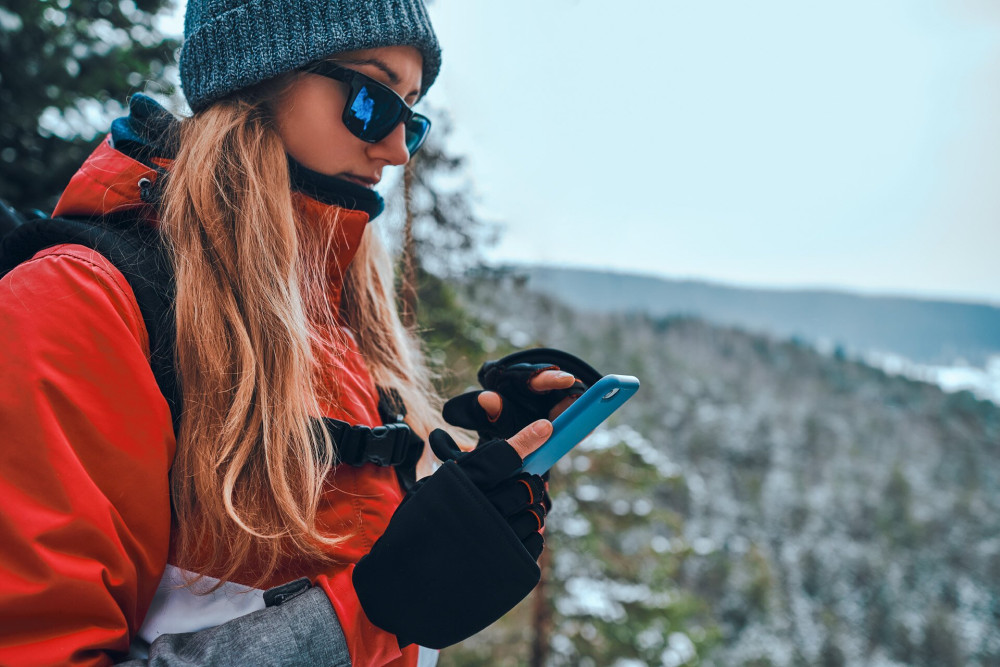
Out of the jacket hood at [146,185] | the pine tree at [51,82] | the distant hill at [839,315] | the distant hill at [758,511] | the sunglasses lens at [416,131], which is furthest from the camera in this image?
the distant hill at [839,315]

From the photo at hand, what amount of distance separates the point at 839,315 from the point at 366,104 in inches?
2601

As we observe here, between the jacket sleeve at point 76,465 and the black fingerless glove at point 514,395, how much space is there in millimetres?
558

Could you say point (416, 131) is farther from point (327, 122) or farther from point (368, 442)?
point (368, 442)

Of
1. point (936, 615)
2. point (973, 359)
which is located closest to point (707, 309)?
point (973, 359)

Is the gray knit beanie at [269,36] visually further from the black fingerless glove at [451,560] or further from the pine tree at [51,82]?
the pine tree at [51,82]

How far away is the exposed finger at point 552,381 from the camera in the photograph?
3.56 feet

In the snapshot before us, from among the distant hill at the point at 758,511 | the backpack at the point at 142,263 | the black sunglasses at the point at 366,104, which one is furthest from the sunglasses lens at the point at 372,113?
the distant hill at the point at 758,511

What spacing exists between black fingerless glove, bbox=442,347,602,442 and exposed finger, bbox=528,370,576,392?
47mm

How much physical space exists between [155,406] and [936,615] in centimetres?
4534

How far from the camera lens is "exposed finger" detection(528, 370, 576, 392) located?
1086mm

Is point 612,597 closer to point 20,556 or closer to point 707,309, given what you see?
point 20,556

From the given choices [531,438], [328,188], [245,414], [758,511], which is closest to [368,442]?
[245,414]

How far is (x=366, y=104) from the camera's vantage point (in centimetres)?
123

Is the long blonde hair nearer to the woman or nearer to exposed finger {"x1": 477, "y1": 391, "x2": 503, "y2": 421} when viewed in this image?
the woman
